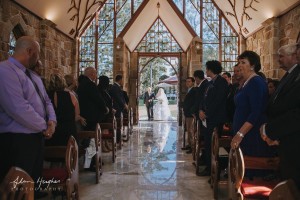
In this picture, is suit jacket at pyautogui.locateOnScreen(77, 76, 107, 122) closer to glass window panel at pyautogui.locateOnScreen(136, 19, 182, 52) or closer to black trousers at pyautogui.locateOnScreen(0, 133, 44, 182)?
black trousers at pyautogui.locateOnScreen(0, 133, 44, 182)

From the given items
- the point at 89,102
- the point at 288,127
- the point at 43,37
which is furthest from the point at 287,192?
the point at 43,37

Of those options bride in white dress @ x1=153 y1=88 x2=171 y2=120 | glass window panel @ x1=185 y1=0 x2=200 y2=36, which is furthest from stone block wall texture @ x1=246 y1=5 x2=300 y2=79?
bride in white dress @ x1=153 y1=88 x2=171 y2=120

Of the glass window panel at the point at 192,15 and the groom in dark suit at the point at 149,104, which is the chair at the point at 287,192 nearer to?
the glass window panel at the point at 192,15

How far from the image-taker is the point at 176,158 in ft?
18.3

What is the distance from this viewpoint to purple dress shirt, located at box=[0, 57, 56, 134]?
227cm

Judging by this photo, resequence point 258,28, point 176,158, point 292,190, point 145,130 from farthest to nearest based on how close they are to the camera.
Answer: point 145,130 → point 258,28 → point 176,158 → point 292,190

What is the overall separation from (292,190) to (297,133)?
0.77 meters

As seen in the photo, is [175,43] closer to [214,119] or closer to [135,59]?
[135,59]

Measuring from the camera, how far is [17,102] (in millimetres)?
2279

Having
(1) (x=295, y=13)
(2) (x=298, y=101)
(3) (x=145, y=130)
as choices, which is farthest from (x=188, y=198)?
(3) (x=145, y=130)

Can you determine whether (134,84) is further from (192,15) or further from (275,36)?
(275,36)

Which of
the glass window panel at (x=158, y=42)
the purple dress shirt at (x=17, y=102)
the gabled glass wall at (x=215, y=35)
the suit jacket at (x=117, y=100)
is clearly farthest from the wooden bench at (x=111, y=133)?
the glass window panel at (x=158, y=42)

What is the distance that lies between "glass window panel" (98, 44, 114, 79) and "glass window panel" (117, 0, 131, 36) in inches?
23.7

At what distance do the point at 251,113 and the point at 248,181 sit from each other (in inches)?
21.6
